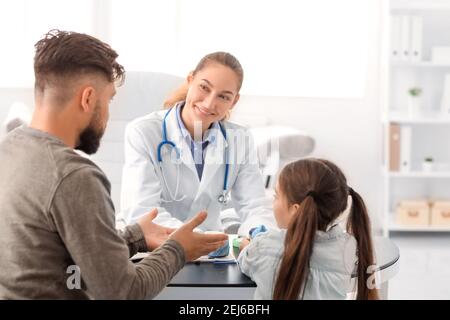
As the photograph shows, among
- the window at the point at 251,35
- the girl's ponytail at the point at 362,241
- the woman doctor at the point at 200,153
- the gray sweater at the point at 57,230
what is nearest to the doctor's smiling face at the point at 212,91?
the woman doctor at the point at 200,153

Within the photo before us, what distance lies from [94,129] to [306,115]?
7.75 feet

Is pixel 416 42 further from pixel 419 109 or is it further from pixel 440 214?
pixel 440 214

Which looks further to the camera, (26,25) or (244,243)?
(26,25)

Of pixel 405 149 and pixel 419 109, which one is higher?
pixel 419 109

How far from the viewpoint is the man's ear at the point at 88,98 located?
0.98 meters

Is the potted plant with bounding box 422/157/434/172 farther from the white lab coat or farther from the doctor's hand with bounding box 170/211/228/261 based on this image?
the doctor's hand with bounding box 170/211/228/261

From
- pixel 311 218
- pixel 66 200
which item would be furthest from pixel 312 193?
pixel 66 200

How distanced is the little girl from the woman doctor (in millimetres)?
430

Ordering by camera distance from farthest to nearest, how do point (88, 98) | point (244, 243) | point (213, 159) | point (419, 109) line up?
1. point (419, 109)
2. point (213, 159)
3. point (244, 243)
4. point (88, 98)

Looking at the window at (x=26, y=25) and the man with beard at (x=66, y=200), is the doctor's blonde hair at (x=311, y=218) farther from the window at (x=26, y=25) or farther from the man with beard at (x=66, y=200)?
the window at (x=26, y=25)

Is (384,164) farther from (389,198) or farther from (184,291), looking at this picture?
(184,291)

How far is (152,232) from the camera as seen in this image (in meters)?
1.19

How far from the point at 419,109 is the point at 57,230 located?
8.40 feet

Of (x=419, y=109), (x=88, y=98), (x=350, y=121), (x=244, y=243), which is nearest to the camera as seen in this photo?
(x=88, y=98)
